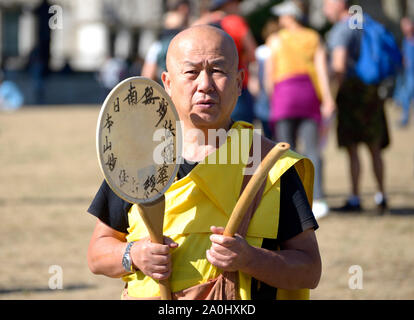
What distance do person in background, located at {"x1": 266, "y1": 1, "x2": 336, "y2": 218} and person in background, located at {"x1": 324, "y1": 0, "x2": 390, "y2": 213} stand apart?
20 centimetres

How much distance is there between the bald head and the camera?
244cm

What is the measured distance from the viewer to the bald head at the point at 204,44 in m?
2.44

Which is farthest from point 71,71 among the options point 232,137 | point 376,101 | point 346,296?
point 232,137

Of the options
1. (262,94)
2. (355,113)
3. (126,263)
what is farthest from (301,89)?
(126,263)

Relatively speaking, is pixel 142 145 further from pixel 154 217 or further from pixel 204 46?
pixel 204 46

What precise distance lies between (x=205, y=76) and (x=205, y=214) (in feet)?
1.30

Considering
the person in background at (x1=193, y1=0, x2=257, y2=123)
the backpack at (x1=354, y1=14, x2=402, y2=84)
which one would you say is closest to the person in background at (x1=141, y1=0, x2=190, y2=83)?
the person in background at (x1=193, y1=0, x2=257, y2=123)

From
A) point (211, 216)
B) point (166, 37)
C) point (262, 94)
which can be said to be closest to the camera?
point (211, 216)

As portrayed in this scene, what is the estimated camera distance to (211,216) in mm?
2391

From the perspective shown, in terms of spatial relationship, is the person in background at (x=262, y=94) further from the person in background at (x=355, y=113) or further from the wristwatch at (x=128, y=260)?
the wristwatch at (x=128, y=260)

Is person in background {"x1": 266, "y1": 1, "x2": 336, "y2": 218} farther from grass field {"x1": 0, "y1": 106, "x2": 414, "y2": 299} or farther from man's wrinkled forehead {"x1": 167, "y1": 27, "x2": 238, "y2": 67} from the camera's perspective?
man's wrinkled forehead {"x1": 167, "y1": 27, "x2": 238, "y2": 67}

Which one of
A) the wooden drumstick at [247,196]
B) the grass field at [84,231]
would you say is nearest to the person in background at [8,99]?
the grass field at [84,231]

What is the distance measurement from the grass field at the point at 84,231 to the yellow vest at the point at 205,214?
106 inches
